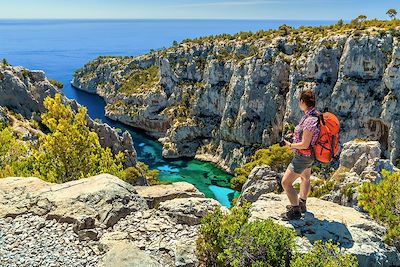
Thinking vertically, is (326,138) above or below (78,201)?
above

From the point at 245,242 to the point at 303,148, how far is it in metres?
3.33

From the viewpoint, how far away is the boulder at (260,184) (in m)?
37.2

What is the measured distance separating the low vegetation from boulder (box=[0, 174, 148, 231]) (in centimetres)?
502

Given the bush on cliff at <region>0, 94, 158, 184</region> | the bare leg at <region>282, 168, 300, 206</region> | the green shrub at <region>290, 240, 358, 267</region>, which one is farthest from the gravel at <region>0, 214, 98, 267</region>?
the bush on cliff at <region>0, 94, 158, 184</region>

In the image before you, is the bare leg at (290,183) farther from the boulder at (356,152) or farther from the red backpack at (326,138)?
the boulder at (356,152)

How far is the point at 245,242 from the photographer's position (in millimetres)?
9531

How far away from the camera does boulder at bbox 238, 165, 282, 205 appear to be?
122ft

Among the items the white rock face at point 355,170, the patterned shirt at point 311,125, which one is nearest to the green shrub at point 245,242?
the patterned shirt at point 311,125

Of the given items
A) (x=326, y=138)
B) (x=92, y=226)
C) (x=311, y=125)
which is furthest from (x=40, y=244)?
(x=326, y=138)

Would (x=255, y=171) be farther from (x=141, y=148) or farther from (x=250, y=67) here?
(x=141, y=148)

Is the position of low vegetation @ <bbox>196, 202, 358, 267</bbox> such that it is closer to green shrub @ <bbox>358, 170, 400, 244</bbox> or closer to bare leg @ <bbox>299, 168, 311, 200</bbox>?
bare leg @ <bbox>299, 168, 311, 200</bbox>

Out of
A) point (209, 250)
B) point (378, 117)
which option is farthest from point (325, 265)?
point (378, 117)

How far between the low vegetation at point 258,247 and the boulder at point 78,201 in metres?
5.02

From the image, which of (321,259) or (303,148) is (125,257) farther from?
(303,148)
